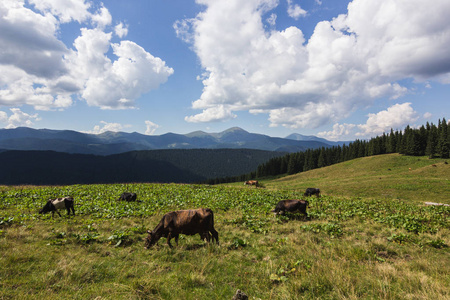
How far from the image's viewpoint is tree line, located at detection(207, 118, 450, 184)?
6838cm

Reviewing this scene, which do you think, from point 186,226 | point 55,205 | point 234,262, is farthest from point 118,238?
point 55,205

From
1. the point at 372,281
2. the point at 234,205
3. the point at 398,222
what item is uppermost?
the point at 372,281

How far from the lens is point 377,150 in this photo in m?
95.6

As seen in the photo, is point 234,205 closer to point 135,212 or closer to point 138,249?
point 135,212

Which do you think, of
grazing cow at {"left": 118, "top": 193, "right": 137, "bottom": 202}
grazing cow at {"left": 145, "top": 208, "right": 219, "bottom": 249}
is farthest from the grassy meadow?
grazing cow at {"left": 118, "top": 193, "right": 137, "bottom": 202}

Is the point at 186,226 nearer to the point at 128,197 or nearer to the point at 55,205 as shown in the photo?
the point at 55,205

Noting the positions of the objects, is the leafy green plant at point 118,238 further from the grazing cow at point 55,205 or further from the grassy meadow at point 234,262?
the grazing cow at point 55,205

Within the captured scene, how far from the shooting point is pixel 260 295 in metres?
5.45

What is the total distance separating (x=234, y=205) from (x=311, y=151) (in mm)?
106641

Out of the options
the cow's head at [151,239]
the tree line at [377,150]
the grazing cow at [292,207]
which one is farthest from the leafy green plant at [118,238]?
the tree line at [377,150]

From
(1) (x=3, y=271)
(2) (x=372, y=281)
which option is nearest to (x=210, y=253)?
(2) (x=372, y=281)

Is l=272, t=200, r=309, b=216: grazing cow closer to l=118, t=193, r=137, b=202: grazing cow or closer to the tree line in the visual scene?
l=118, t=193, r=137, b=202: grazing cow

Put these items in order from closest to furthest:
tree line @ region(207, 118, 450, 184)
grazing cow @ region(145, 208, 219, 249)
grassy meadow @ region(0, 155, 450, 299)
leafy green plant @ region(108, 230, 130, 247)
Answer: grassy meadow @ region(0, 155, 450, 299) → leafy green plant @ region(108, 230, 130, 247) → grazing cow @ region(145, 208, 219, 249) → tree line @ region(207, 118, 450, 184)

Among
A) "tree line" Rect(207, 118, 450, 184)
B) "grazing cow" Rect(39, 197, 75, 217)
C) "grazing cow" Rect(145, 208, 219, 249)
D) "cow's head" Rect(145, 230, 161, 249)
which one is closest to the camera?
"cow's head" Rect(145, 230, 161, 249)
